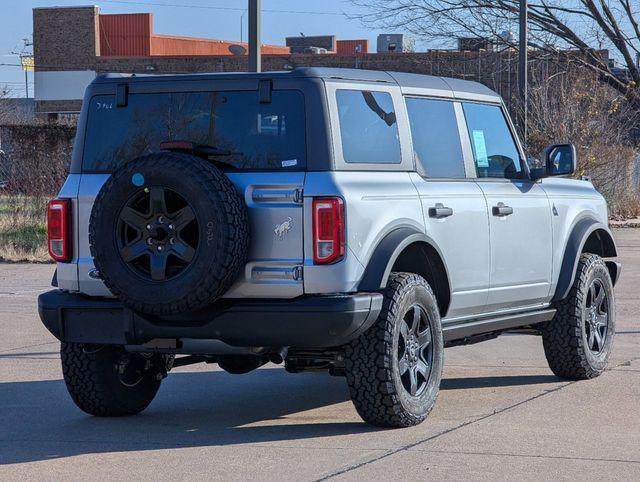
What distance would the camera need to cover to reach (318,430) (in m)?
7.34

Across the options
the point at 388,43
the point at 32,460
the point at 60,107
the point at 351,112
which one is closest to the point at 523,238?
the point at 351,112

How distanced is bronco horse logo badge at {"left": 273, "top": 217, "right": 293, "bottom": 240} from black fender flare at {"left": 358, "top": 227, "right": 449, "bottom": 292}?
0.49 metres

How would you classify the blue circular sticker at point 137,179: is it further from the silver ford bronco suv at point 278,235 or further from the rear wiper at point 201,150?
the rear wiper at point 201,150

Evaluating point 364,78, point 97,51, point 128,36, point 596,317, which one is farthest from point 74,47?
point 364,78

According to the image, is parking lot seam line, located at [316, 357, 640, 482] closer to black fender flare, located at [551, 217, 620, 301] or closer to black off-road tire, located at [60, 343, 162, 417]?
black fender flare, located at [551, 217, 620, 301]

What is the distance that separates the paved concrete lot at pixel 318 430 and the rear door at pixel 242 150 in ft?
2.88

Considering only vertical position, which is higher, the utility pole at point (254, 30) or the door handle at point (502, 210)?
the utility pole at point (254, 30)

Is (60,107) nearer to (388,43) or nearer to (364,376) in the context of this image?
(388,43)

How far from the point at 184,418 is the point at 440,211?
2.01m

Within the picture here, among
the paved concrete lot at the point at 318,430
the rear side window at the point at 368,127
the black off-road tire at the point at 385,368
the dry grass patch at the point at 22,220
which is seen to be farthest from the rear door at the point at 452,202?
the dry grass patch at the point at 22,220

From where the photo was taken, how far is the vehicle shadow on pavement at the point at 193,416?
704 centimetres

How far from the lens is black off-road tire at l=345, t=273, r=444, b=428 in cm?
699

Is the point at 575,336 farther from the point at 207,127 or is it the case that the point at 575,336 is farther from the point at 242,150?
the point at 207,127

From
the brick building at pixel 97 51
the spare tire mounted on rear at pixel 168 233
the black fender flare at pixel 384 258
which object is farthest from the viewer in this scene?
the brick building at pixel 97 51
